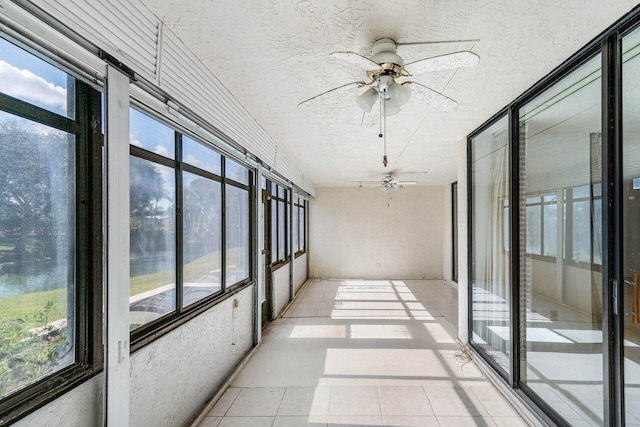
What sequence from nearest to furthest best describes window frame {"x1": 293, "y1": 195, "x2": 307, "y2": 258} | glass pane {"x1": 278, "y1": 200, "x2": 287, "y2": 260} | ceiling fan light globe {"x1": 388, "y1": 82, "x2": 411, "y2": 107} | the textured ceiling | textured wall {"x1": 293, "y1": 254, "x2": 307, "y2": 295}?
the textured ceiling
ceiling fan light globe {"x1": 388, "y1": 82, "x2": 411, "y2": 107}
glass pane {"x1": 278, "y1": 200, "x2": 287, "y2": 260}
textured wall {"x1": 293, "y1": 254, "x2": 307, "y2": 295}
window frame {"x1": 293, "y1": 195, "x2": 307, "y2": 258}

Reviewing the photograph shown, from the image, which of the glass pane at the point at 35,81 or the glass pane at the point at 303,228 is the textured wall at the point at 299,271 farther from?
the glass pane at the point at 35,81

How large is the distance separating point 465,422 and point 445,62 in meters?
2.65

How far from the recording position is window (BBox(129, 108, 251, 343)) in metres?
2.03

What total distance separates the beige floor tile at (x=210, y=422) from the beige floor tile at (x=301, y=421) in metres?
0.46

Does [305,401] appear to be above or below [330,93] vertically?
below

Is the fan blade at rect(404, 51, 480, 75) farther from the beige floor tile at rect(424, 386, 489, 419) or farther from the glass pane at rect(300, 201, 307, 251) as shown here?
the glass pane at rect(300, 201, 307, 251)

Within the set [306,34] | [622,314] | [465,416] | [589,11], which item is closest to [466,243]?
[465,416]

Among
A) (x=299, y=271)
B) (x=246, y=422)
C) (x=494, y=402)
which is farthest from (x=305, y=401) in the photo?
(x=299, y=271)

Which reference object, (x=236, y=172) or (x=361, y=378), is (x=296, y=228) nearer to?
(x=236, y=172)

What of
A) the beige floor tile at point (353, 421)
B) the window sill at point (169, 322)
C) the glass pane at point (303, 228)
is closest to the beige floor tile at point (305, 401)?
the beige floor tile at point (353, 421)

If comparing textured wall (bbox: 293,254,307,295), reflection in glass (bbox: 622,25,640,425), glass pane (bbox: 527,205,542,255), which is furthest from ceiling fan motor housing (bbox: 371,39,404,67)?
textured wall (bbox: 293,254,307,295)

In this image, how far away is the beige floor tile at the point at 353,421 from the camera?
8.20 feet

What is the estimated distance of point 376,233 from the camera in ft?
30.0

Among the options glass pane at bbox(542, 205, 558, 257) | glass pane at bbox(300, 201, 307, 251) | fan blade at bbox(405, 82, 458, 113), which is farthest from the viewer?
glass pane at bbox(300, 201, 307, 251)
